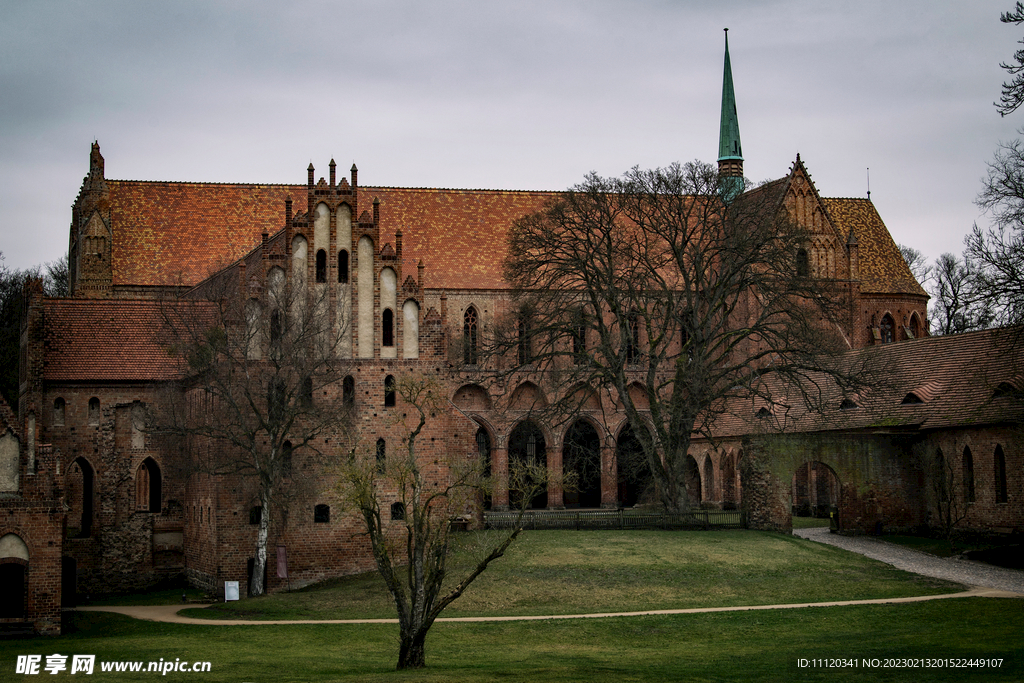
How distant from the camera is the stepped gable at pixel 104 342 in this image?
40938 millimetres

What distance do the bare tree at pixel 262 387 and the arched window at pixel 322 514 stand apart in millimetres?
889

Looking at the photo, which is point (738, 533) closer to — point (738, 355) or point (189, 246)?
point (738, 355)

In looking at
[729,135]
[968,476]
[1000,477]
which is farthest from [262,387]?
[729,135]

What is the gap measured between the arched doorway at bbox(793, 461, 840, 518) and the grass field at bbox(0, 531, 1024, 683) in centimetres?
1202

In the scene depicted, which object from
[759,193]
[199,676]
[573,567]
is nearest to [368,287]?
[573,567]

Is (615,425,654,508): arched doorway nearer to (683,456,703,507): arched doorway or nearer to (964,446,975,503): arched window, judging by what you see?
(683,456,703,507): arched doorway

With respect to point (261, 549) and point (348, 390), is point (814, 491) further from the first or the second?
point (261, 549)

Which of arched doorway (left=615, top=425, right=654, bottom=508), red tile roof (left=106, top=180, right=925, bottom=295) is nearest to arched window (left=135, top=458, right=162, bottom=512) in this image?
red tile roof (left=106, top=180, right=925, bottom=295)

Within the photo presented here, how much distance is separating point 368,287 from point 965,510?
21787mm

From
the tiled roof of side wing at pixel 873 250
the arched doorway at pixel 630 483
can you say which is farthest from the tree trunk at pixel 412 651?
the tiled roof of side wing at pixel 873 250

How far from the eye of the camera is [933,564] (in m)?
35.2

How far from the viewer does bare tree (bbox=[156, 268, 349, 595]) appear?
117ft

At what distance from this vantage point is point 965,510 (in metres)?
39.2

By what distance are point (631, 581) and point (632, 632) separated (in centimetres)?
635
